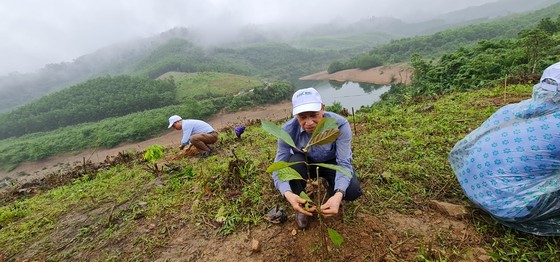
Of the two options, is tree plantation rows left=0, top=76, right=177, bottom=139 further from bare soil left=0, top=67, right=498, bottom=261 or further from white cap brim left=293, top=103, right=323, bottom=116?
white cap brim left=293, top=103, right=323, bottom=116

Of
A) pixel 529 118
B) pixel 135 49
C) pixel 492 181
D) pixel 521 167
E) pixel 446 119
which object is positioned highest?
pixel 135 49

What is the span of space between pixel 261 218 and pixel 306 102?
130 centimetres

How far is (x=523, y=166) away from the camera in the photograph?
161 centimetres

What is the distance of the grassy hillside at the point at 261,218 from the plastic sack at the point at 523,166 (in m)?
0.24

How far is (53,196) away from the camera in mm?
4727

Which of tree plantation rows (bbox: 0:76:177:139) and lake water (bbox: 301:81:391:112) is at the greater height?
tree plantation rows (bbox: 0:76:177:139)

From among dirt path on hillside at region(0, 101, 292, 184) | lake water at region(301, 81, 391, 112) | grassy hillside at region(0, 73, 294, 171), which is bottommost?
lake water at region(301, 81, 391, 112)

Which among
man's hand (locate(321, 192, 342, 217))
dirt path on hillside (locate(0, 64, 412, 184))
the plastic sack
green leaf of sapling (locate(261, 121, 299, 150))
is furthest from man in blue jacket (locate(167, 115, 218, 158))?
dirt path on hillside (locate(0, 64, 412, 184))

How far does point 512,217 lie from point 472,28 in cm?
5644

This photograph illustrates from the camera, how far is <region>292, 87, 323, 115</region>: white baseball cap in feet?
5.86

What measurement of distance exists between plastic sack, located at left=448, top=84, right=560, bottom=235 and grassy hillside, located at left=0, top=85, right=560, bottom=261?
24 centimetres

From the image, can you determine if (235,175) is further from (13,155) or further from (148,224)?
(13,155)

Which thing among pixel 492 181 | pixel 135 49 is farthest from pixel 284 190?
pixel 135 49

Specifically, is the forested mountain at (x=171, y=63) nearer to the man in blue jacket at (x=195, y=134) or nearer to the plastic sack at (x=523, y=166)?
the man in blue jacket at (x=195, y=134)
